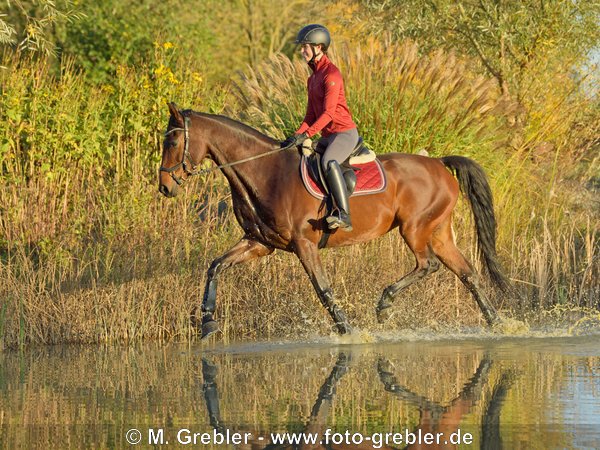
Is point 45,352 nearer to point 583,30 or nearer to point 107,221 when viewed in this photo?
point 107,221

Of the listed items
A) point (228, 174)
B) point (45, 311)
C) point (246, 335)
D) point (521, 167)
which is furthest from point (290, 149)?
point (521, 167)

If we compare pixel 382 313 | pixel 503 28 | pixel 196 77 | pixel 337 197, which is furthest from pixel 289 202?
pixel 503 28

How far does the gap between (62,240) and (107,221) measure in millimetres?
654

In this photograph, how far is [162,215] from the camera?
42.8ft

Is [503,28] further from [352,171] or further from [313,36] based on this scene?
[313,36]

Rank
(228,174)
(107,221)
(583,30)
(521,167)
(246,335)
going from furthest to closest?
(583,30) < (521,167) < (107,221) < (246,335) < (228,174)

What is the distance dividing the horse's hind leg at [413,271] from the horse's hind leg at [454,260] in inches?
7.4

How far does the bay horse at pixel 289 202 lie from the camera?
35.8 ft

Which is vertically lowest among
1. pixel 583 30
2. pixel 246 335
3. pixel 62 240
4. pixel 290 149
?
pixel 246 335

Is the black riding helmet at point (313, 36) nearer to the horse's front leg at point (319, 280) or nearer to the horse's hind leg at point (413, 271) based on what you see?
the horse's front leg at point (319, 280)

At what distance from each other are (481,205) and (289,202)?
2.52m

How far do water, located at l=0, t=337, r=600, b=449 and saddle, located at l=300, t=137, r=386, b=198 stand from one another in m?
1.51

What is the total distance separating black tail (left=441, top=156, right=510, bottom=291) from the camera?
40.8 feet

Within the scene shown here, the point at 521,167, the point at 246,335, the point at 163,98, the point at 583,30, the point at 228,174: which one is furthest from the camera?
the point at 583,30
